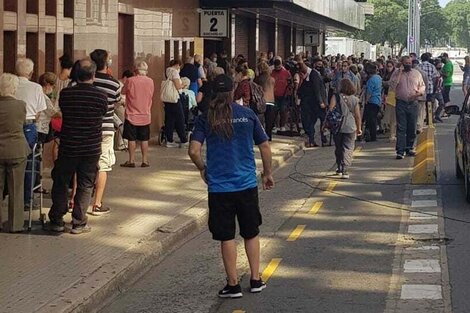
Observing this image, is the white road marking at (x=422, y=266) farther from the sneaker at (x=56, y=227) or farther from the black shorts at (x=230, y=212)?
the sneaker at (x=56, y=227)

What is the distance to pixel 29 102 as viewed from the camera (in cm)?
1220

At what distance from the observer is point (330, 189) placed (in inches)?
643

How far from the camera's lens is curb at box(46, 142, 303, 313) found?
860 cm

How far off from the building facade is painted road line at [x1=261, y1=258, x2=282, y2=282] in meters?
5.70

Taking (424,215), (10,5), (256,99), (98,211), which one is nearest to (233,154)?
(98,211)

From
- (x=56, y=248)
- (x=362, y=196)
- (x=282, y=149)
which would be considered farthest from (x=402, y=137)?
(x=56, y=248)

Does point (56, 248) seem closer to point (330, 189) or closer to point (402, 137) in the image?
point (330, 189)

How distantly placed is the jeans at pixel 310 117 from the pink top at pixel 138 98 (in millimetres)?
6915

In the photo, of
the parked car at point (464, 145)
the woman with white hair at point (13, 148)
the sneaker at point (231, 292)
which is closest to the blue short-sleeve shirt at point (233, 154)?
the sneaker at point (231, 292)

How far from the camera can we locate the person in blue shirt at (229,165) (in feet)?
29.4

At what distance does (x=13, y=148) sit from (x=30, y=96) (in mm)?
1146

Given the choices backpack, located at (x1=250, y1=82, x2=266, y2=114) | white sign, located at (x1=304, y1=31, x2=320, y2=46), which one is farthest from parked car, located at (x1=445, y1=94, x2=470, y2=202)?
white sign, located at (x1=304, y1=31, x2=320, y2=46)

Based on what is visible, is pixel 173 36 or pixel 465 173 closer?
pixel 465 173

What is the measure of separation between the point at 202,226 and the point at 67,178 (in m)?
2.29
